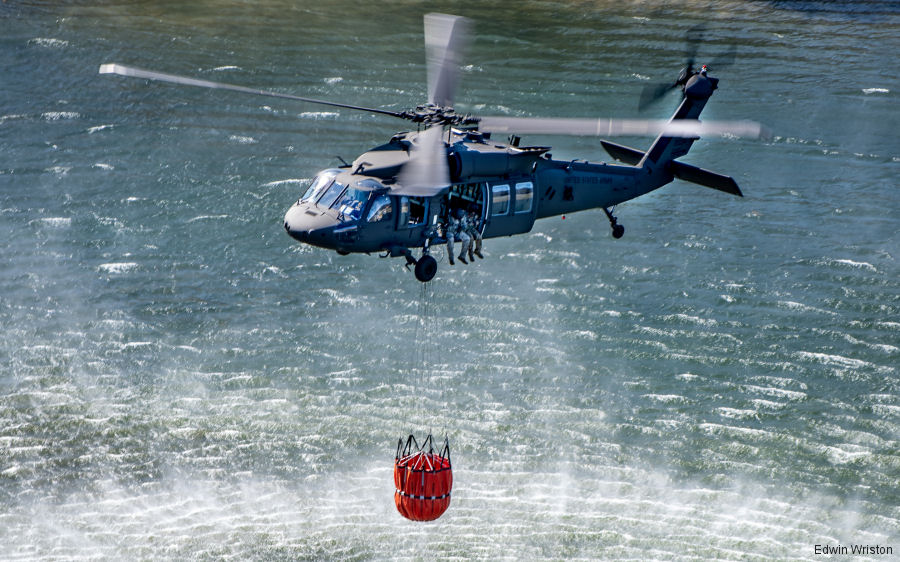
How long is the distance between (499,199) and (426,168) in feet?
13.1

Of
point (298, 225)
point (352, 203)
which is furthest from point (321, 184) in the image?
point (298, 225)

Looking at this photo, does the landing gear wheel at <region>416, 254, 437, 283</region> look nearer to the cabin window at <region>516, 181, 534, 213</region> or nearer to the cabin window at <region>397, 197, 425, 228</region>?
the cabin window at <region>397, 197, 425, 228</region>

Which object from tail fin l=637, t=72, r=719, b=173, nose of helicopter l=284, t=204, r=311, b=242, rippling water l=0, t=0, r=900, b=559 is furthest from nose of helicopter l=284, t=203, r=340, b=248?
rippling water l=0, t=0, r=900, b=559

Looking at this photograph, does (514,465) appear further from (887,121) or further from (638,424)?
(887,121)

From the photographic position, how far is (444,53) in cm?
2931

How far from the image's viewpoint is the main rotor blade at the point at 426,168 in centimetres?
2634

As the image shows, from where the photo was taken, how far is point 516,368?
42.9 meters

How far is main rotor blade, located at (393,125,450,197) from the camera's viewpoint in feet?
86.4

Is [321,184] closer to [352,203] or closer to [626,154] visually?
[352,203]

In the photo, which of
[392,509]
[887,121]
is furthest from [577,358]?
[887,121]

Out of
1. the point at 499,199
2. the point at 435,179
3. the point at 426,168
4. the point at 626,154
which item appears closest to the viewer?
the point at 435,179

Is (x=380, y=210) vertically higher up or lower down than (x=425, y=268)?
higher up

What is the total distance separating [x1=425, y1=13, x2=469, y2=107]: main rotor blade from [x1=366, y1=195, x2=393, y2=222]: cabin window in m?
3.35

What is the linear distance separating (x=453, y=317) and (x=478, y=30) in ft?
109
